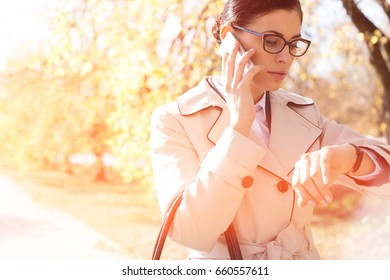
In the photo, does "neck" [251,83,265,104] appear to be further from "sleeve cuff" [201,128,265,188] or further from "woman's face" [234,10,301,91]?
"sleeve cuff" [201,128,265,188]

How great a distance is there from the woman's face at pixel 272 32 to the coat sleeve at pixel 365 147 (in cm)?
25

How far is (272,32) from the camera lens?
4.85ft

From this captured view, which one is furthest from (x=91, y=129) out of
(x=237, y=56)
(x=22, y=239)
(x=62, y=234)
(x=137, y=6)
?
(x=237, y=56)

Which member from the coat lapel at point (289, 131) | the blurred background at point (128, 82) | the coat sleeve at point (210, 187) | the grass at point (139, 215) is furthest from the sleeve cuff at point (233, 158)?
the grass at point (139, 215)

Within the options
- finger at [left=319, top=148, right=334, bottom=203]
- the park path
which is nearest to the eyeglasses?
finger at [left=319, top=148, right=334, bottom=203]

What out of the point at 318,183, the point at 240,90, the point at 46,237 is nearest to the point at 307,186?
the point at 318,183

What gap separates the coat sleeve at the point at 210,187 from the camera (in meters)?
1.36

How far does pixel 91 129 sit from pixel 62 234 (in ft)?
7.05

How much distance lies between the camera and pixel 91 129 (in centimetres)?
1134

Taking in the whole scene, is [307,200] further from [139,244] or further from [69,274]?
[139,244]

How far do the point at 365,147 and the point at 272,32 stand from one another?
0.37 meters

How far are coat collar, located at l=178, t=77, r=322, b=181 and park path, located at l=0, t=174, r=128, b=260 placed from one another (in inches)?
237

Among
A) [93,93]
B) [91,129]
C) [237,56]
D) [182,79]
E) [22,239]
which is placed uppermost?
[237,56]

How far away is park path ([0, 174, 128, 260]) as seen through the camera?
8.51 m
